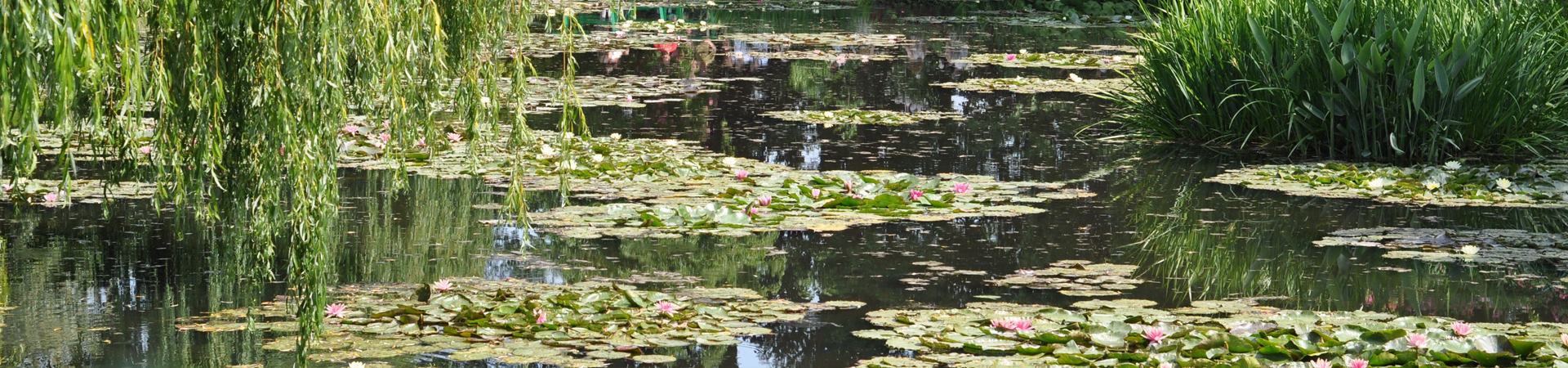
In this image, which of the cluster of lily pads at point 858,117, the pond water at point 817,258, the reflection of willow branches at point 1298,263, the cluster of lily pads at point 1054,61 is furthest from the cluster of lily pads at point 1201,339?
the cluster of lily pads at point 1054,61

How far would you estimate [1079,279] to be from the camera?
5379 millimetres

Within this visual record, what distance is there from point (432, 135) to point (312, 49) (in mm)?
1107

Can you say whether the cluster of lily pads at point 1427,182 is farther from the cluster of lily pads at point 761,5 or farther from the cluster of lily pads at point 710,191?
the cluster of lily pads at point 761,5

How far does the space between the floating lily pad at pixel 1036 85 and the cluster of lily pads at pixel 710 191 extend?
4782 mm

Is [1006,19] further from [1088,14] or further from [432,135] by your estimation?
[432,135]

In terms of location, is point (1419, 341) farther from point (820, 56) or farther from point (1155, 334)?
point (820, 56)

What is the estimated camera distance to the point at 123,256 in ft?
18.0

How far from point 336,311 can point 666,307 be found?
0.94m

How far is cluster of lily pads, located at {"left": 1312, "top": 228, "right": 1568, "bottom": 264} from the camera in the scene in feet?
18.6

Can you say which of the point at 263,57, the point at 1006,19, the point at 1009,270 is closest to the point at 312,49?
the point at 263,57

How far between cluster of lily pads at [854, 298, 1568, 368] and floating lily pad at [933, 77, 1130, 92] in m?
7.63

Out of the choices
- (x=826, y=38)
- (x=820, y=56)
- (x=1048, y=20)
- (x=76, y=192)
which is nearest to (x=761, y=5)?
(x=1048, y=20)

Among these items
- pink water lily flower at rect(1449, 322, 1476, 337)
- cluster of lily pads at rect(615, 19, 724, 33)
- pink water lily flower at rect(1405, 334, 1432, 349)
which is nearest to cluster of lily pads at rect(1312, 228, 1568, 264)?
pink water lily flower at rect(1449, 322, 1476, 337)

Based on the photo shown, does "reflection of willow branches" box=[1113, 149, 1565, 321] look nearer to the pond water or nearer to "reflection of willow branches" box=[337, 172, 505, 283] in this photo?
the pond water
